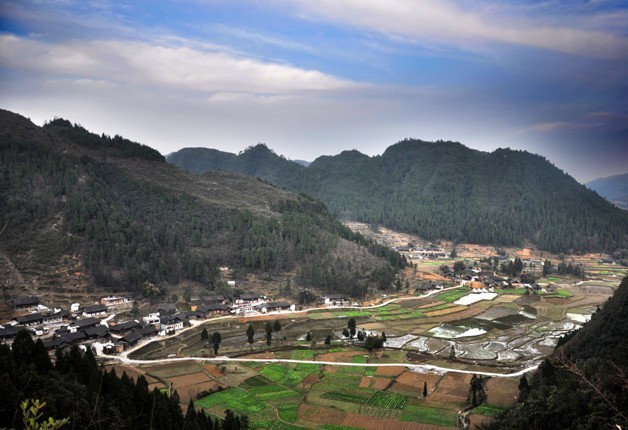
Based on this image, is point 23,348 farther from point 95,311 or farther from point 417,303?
point 417,303

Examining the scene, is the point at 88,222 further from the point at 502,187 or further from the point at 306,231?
the point at 502,187

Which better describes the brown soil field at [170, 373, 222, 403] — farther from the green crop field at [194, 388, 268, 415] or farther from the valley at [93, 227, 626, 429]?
the green crop field at [194, 388, 268, 415]

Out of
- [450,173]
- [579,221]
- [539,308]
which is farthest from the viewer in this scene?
[450,173]

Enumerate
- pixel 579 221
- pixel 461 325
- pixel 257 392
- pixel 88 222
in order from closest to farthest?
pixel 257 392, pixel 461 325, pixel 88 222, pixel 579 221

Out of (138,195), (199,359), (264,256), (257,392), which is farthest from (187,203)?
(257,392)

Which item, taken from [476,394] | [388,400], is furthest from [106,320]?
[476,394]

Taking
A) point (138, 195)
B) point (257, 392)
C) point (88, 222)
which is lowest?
point (257, 392)
